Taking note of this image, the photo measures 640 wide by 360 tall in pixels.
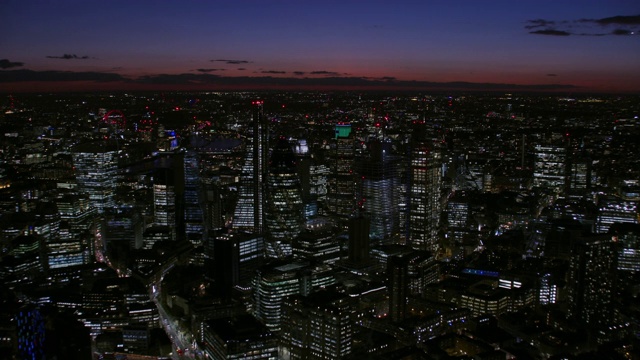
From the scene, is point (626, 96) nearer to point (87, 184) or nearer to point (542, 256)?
point (542, 256)

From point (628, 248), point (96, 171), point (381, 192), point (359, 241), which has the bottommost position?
point (359, 241)

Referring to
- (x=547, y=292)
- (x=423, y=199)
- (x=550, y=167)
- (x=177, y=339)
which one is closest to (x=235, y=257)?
(x=177, y=339)

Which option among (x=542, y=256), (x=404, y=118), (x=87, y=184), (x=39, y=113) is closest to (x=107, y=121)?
(x=87, y=184)

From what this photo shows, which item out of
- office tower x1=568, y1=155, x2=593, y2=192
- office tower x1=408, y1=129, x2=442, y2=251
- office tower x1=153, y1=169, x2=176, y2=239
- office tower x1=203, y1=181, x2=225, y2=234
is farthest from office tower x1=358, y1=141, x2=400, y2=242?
office tower x1=568, y1=155, x2=593, y2=192

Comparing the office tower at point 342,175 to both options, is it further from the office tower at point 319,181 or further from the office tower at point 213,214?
the office tower at point 213,214

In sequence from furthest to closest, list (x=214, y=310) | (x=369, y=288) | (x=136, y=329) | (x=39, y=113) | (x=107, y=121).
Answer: (x=107, y=121) < (x=39, y=113) < (x=369, y=288) < (x=214, y=310) < (x=136, y=329)

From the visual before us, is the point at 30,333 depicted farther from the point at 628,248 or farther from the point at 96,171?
the point at 628,248
